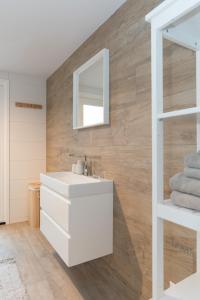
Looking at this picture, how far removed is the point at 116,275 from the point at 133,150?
105 cm

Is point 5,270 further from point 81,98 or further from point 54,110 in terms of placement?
point 54,110

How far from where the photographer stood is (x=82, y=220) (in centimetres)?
174

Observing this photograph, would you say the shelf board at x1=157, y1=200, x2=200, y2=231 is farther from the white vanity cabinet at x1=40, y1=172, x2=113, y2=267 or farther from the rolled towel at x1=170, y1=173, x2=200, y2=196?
the white vanity cabinet at x1=40, y1=172, x2=113, y2=267

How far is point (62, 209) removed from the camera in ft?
5.89

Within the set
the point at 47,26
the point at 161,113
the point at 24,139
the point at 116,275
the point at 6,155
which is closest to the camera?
the point at 161,113

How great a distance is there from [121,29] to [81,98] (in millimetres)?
840

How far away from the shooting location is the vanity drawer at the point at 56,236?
173 centimetres

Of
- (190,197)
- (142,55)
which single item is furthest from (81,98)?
(190,197)

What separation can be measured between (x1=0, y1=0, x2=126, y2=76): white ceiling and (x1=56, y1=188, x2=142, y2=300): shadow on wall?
59.4 inches

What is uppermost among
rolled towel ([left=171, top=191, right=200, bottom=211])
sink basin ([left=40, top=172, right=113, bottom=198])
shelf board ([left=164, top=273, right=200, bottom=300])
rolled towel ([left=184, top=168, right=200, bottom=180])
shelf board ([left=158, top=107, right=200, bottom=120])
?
shelf board ([left=158, top=107, right=200, bottom=120])

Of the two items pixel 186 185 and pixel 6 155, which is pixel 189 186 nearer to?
pixel 186 185

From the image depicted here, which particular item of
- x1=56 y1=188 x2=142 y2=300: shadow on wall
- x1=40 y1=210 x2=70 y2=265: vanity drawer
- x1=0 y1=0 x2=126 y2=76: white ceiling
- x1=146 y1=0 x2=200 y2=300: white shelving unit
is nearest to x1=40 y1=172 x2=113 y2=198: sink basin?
x1=56 y1=188 x2=142 y2=300: shadow on wall

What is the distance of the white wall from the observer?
3469mm

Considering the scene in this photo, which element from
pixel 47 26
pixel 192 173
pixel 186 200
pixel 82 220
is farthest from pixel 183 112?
pixel 47 26
